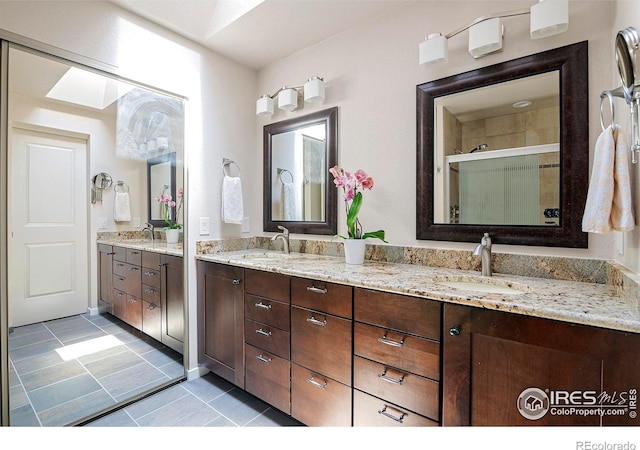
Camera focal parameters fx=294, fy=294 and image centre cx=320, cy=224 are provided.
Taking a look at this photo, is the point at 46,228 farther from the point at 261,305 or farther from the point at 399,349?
the point at 399,349

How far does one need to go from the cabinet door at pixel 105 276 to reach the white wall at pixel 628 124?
2.53 m

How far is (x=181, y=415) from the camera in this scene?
1720mm

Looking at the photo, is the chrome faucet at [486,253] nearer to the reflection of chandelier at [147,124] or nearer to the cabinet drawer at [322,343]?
the cabinet drawer at [322,343]

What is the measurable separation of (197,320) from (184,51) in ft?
6.40

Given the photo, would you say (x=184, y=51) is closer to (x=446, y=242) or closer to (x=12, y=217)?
(x=12, y=217)

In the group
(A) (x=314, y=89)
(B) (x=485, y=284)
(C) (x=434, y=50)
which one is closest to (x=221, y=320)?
(B) (x=485, y=284)

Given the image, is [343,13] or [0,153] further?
[343,13]

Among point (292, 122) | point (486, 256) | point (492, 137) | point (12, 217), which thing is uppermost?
point (292, 122)

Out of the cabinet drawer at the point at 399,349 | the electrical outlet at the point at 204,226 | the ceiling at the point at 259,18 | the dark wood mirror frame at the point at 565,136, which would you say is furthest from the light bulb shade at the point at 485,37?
the electrical outlet at the point at 204,226

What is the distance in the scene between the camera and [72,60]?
1.60m

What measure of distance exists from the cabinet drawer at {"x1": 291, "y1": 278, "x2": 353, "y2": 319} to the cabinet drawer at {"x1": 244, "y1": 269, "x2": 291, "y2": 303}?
0.20ft

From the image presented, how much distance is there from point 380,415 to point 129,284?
5.76 ft

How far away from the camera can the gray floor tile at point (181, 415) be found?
1651mm
